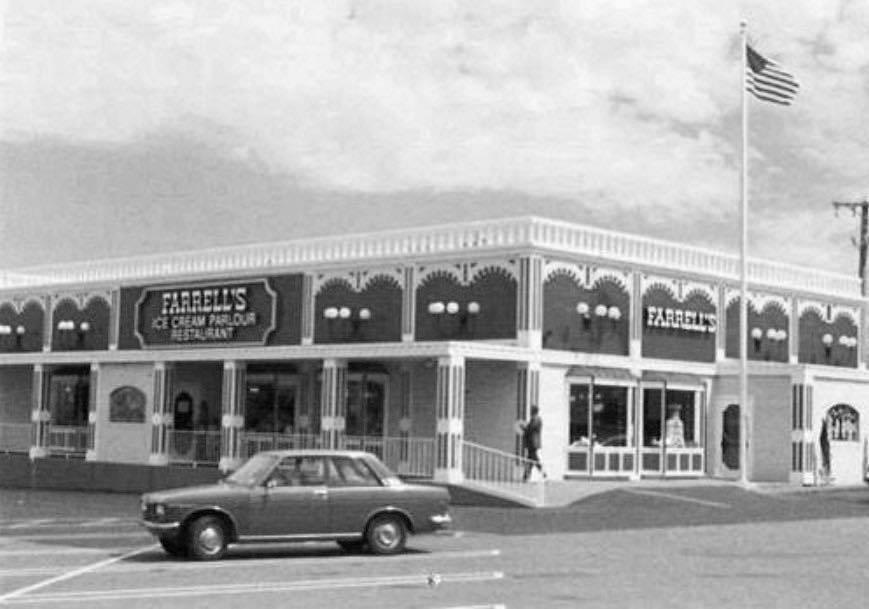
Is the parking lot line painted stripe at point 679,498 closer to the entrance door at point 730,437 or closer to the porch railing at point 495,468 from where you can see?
the porch railing at point 495,468

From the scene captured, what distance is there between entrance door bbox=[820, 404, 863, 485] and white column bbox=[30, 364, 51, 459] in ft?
73.2

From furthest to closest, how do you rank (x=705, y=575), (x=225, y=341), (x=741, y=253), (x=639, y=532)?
(x=225, y=341), (x=741, y=253), (x=639, y=532), (x=705, y=575)

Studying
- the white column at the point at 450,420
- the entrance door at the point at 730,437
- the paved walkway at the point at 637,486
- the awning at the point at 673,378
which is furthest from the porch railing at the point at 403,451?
the entrance door at the point at 730,437

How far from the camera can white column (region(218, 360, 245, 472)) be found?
33.7 m

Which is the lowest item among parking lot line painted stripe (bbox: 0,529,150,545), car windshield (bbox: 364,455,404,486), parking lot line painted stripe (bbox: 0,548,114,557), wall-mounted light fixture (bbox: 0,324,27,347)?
parking lot line painted stripe (bbox: 0,529,150,545)

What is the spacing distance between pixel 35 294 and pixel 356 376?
1476 cm

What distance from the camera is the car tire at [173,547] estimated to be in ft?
57.5

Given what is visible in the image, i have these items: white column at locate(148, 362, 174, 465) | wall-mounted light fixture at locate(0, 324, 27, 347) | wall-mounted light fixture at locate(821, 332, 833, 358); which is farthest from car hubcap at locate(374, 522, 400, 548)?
wall-mounted light fixture at locate(0, 324, 27, 347)

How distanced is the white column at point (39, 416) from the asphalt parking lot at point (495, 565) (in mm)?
13408

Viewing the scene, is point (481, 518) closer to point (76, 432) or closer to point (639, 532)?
point (639, 532)

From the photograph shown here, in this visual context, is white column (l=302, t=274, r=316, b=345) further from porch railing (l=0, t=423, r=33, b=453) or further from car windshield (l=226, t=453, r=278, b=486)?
car windshield (l=226, t=453, r=278, b=486)

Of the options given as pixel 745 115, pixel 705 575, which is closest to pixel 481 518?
pixel 705 575

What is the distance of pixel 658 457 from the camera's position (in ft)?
113

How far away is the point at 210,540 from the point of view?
17.5 metres
